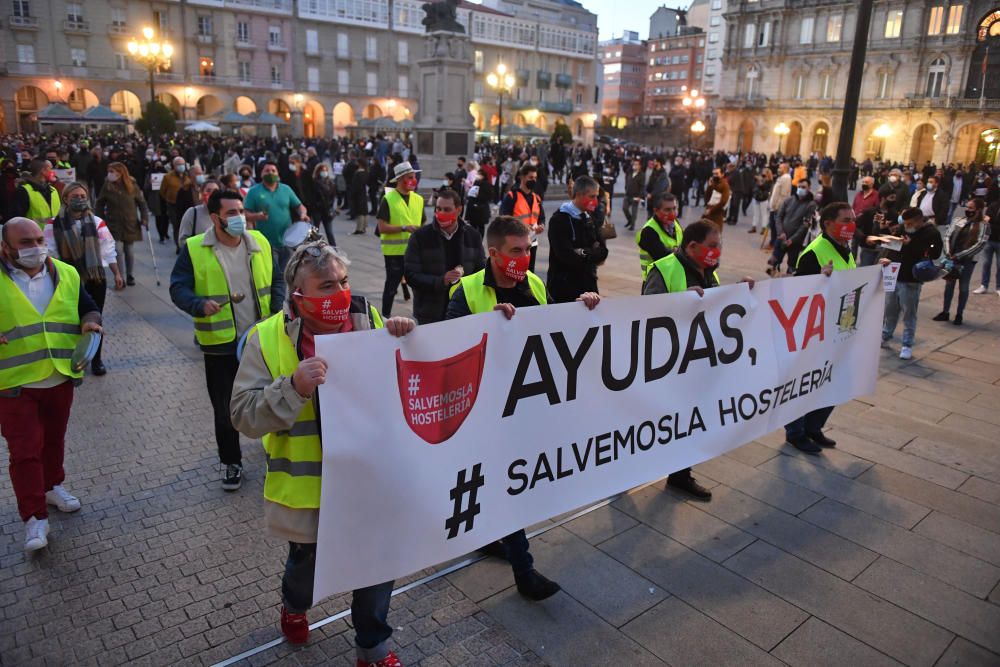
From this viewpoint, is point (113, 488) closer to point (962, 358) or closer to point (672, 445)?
point (672, 445)

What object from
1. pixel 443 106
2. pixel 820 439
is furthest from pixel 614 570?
pixel 443 106

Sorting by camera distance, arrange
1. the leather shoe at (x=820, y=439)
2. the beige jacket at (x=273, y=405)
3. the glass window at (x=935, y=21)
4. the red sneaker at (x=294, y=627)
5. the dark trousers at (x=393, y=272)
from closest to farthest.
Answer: the beige jacket at (x=273, y=405) < the red sneaker at (x=294, y=627) < the leather shoe at (x=820, y=439) < the dark trousers at (x=393, y=272) < the glass window at (x=935, y=21)

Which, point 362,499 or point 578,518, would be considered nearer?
point 362,499

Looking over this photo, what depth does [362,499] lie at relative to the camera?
8.60 feet

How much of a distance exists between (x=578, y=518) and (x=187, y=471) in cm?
265

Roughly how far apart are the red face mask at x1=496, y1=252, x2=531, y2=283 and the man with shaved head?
92.1 inches

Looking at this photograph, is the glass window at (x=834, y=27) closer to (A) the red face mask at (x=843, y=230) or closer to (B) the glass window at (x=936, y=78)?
(B) the glass window at (x=936, y=78)

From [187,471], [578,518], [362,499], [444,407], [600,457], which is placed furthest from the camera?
[187,471]

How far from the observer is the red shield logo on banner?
2.73 m

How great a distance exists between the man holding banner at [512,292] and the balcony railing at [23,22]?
6042 centimetres

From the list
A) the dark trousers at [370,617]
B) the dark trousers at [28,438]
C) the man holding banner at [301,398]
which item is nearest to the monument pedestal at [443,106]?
the dark trousers at [28,438]

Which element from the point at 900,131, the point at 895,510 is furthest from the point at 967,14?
the point at 895,510

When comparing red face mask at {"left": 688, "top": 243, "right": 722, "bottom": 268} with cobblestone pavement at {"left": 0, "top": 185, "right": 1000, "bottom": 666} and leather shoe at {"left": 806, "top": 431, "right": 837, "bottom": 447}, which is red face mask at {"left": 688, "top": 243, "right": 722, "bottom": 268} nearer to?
cobblestone pavement at {"left": 0, "top": 185, "right": 1000, "bottom": 666}

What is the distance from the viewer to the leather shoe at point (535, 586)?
341 cm
